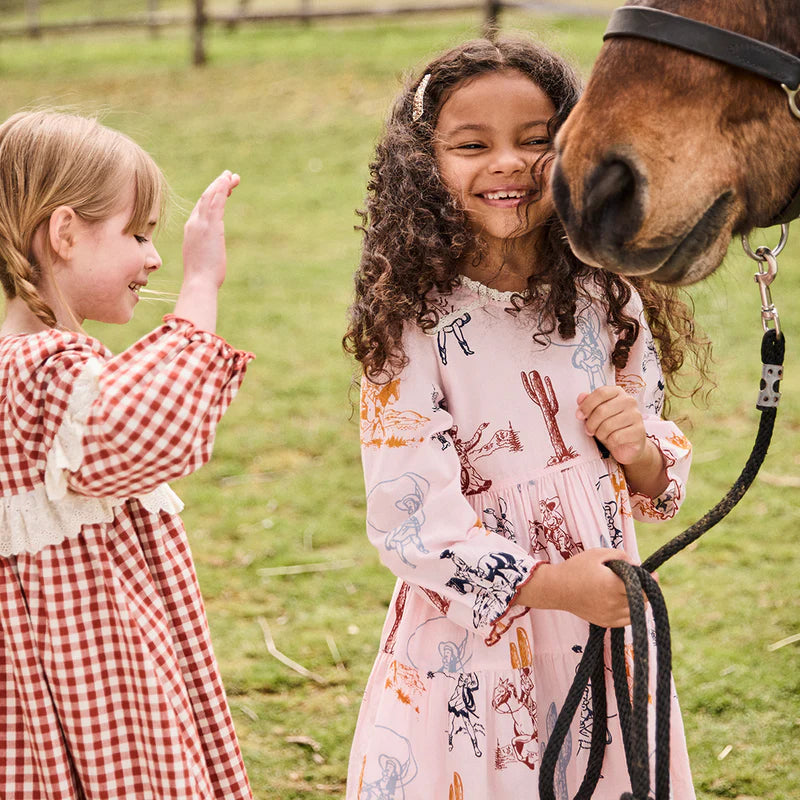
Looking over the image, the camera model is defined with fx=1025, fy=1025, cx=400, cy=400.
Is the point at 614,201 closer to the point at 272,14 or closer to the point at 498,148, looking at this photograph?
the point at 498,148

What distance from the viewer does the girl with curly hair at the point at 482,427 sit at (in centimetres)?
151

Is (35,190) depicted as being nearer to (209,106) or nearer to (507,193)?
(507,193)

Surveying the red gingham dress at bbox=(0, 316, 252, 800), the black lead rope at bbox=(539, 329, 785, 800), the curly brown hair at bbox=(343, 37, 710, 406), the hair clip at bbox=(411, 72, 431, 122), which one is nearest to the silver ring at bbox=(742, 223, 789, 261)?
the black lead rope at bbox=(539, 329, 785, 800)

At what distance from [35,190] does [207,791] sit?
3.01 ft

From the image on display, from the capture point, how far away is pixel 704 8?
1366mm

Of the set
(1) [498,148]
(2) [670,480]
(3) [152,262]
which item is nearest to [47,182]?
(3) [152,262]

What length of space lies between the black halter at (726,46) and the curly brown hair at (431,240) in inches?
9.2

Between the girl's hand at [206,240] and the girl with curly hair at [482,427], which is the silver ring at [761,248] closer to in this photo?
the girl with curly hair at [482,427]

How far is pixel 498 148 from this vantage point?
60.4 inches

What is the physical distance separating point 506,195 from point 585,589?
593mm

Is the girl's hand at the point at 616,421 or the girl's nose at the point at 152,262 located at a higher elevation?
the girl's nose at the point at 152,262

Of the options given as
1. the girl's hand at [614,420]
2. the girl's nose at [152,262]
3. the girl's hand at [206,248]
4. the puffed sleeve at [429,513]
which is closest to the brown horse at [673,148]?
the girl's hand at [614,420]

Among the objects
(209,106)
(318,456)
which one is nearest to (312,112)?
(209,106)

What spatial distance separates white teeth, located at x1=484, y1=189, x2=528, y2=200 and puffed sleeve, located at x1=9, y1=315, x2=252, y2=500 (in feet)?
1.54
